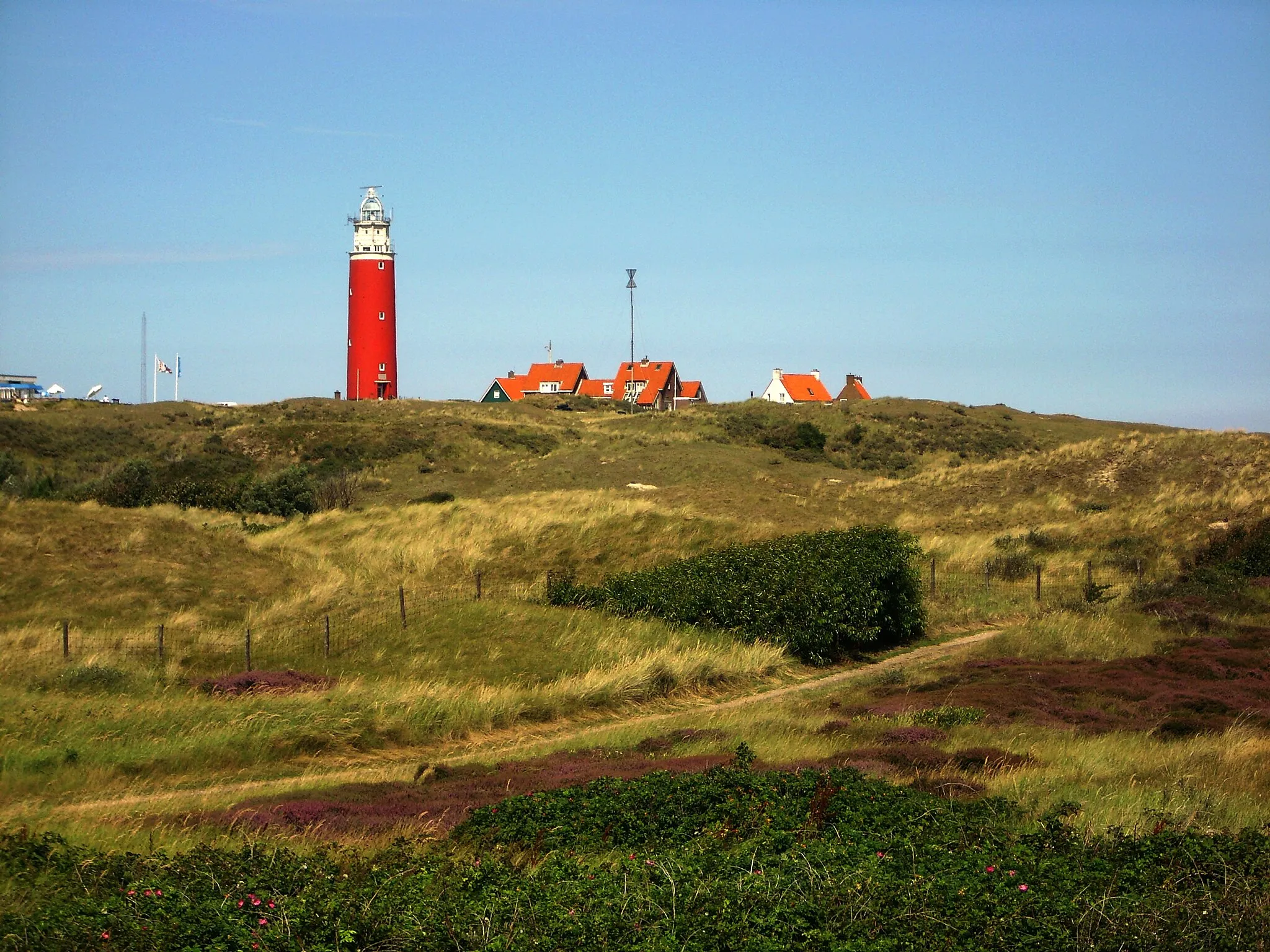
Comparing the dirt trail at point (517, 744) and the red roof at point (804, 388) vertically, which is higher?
the red roof at point (804, 388)

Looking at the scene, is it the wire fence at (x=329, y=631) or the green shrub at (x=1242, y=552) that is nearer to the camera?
the wire fence at (x=329, y=631)

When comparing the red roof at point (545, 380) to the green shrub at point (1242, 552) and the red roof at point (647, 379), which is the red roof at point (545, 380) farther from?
the green shrub at point (1242, 552)

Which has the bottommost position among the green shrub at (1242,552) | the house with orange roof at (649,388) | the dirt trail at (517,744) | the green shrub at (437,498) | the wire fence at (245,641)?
the dirt trail at (517,744)

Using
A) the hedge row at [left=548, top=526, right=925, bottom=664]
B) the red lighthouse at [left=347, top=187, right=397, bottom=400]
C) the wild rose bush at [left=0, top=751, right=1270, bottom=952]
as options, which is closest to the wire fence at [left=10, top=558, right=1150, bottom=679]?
the hedge row at [left=548, top=526, right=925, bottom=664]

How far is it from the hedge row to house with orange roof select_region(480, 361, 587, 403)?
3524 inches

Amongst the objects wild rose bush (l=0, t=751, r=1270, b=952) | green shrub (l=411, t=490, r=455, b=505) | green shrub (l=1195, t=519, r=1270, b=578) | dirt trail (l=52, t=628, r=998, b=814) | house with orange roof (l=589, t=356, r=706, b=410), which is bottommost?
dirt trail (l=52, t=628, r=998, b=814)

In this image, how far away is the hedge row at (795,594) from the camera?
23219 mm

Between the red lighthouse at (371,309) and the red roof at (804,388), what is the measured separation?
1845 inches

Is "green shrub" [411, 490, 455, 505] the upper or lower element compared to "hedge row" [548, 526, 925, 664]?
upper

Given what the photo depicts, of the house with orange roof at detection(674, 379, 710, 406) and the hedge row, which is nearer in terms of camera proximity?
the hedge row

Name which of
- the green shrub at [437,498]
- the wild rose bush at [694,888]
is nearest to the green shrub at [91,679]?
the wild rose bush at [694,888]

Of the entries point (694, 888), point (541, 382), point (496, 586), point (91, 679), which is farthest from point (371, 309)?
point (694, 888)

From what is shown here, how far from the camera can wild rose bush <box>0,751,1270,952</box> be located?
7.18m

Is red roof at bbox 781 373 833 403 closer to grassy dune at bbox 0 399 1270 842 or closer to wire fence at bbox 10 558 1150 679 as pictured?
grassy dune at bbox 0 399 1270 842
